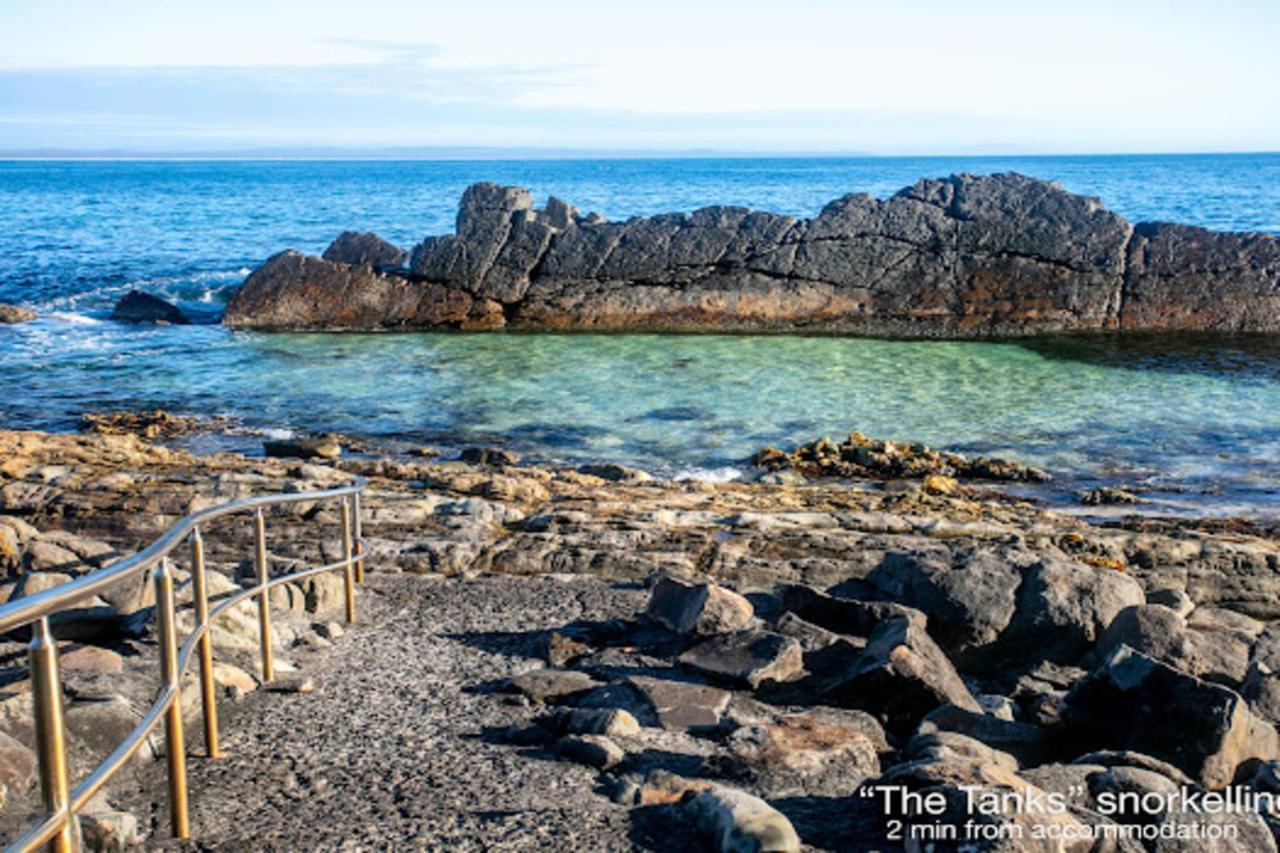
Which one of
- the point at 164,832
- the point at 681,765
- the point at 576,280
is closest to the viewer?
the point at 164,832

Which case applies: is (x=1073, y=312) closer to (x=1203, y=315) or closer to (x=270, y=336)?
(x=1203, y=315)

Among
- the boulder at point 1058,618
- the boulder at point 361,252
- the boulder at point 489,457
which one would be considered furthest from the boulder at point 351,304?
the boulder at point 1058,618

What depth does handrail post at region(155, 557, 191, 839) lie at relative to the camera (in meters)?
4.12

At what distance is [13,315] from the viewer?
92.7 ft

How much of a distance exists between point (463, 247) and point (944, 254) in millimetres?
10814

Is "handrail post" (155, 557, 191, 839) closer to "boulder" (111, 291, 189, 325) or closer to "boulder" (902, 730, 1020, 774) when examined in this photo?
"boulder" (902, 730, 1020, 774)

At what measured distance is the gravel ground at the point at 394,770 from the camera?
14.1 feet

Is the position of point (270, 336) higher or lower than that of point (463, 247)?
lower

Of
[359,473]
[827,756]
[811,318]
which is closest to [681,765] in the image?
[827,756]

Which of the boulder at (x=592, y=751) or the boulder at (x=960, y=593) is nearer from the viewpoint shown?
the boulder at (x=592, y=751)

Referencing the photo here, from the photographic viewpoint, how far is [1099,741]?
19.0 ft

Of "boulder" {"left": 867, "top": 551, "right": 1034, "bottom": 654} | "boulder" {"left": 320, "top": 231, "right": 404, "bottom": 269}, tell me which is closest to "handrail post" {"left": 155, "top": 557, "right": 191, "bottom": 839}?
"boulder" {"left": 867, "top": 551, "right": 1034, "bottom": 654}

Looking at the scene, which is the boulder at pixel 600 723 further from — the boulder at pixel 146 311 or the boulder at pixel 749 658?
the boulder at pixel 146 311

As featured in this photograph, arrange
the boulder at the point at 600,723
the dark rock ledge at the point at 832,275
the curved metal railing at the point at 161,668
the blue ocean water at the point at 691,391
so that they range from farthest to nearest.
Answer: the dark rock ledge at the point at 832,275 → the blue ocean water at the point at 691,391 → the boulder at the point at 600,723 → the curved metal railing at the point at 161,668
